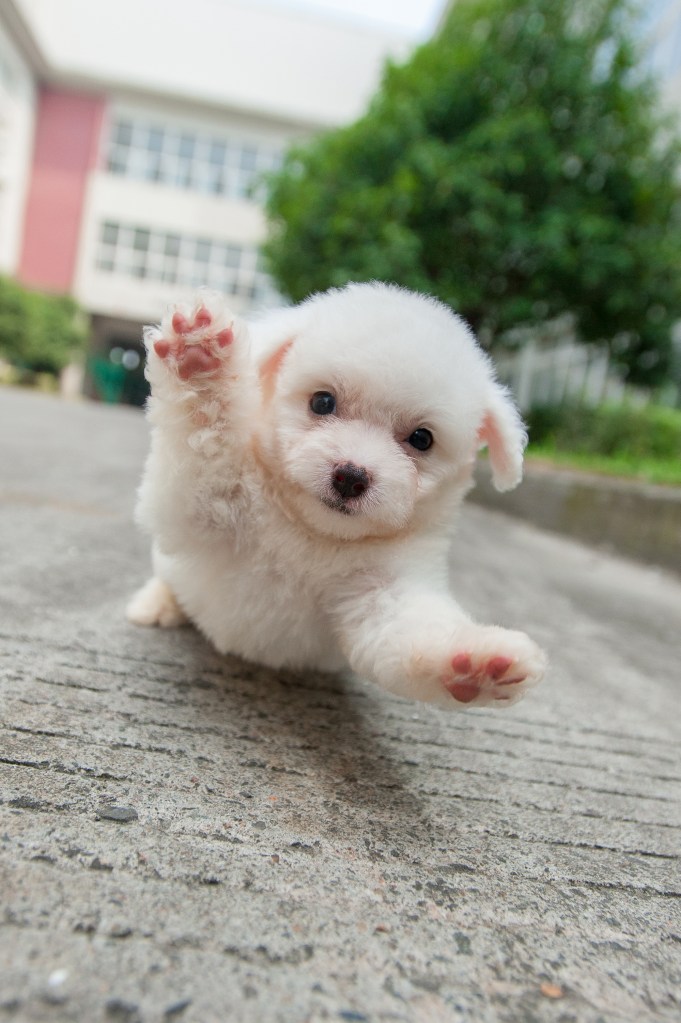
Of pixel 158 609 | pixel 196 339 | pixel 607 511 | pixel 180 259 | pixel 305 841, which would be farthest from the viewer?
pixel 180 259

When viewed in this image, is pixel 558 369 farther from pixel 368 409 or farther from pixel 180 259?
Result: pixel 180 259

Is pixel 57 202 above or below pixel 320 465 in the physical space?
above

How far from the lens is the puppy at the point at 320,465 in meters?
1.34

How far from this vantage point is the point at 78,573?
2.16 meters

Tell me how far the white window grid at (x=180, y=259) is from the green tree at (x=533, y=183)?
50.0 feet

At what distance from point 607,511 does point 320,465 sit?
4.34 m

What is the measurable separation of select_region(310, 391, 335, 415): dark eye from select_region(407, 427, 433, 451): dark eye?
0.53ft

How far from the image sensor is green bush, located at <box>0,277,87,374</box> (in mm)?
22172

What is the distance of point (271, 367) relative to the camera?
1.53 metres

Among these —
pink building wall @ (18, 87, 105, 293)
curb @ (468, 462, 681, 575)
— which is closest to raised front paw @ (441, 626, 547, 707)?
curb @ (468, 462, 681, 575)

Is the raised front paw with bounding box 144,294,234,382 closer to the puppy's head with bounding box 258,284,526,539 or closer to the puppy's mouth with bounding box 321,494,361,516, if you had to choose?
the puppy's head with bounding box 258,284,526,539

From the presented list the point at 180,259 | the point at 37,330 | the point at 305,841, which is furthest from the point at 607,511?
the point at 180,259

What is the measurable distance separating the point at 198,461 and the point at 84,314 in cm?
2752

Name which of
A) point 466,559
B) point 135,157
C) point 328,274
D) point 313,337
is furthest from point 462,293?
point 135,157
